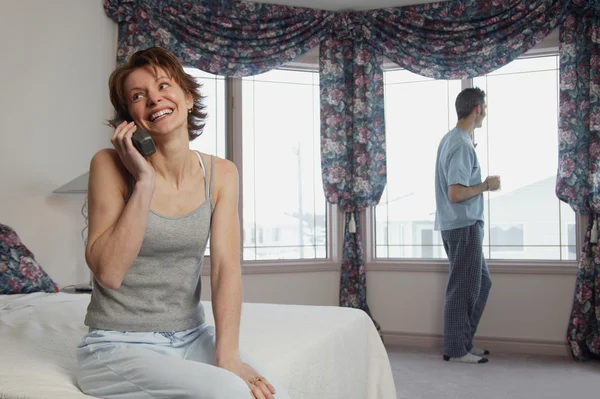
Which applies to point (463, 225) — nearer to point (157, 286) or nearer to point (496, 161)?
point (496, 161)

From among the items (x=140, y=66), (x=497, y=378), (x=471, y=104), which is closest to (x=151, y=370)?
(x=140, y=66)

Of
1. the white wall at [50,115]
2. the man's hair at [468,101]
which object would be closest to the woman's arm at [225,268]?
the white wall at [50,115]

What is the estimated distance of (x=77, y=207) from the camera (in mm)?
4074

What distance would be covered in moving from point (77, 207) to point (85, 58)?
3.14 feet

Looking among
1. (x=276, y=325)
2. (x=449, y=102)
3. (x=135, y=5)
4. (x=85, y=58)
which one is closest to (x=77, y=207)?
(x=85, y=58)

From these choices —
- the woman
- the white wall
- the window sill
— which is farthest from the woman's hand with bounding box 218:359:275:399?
the window sill

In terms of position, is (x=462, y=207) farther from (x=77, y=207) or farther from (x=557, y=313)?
(x=77, y=207)

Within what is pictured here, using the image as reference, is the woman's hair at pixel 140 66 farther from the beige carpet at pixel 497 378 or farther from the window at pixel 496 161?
the window at pixel 496 161

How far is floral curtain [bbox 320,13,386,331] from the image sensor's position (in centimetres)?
476

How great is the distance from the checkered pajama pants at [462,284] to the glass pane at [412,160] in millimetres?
708

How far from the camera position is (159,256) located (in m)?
1.59

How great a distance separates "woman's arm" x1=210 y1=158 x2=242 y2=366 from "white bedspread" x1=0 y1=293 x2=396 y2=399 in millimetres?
228

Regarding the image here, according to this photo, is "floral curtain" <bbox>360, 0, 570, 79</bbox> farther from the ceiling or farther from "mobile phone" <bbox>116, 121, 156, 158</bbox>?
"mobile phone" <bbox>116, 121, 156, 158</bbox>

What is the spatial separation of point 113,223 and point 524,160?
3699mm
